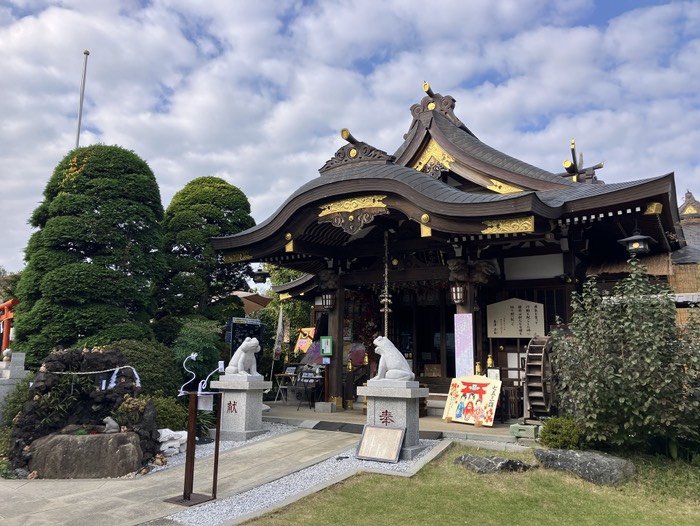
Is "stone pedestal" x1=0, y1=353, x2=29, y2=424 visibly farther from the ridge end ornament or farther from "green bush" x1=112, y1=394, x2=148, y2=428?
the ridge end ornament

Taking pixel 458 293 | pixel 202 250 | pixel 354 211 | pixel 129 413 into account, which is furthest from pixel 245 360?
pixel 202 250

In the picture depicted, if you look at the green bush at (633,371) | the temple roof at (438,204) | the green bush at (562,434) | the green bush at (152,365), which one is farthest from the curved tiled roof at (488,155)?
the green bush at (152,365)

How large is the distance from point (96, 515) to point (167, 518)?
2.60 feet

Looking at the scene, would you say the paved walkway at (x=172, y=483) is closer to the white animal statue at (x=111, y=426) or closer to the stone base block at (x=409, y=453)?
the white animal statue at (x=111, y=426)

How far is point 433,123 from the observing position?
13977 mm

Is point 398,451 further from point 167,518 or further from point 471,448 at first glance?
point 167,518

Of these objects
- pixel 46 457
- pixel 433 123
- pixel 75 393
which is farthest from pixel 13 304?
pixel 433 123

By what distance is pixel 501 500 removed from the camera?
5.96 meters

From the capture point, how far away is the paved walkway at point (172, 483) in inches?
223

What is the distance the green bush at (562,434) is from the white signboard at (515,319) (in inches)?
170

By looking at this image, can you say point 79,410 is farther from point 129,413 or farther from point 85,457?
point 85,457

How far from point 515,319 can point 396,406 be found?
509 centimetres

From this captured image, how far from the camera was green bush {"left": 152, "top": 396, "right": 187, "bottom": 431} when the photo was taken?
9.08 meters

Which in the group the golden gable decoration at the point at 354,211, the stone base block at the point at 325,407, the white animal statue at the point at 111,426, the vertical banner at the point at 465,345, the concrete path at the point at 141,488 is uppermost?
the golden gable decoration at the point at 354,211
